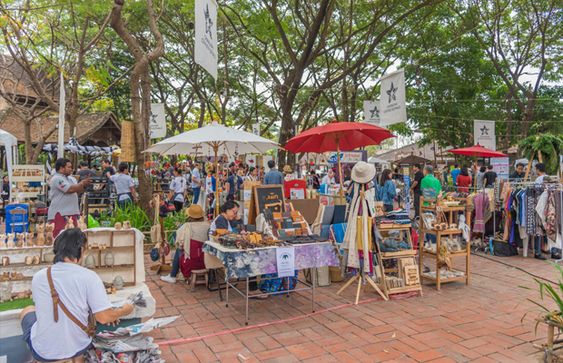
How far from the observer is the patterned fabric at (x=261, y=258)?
457 centimetres

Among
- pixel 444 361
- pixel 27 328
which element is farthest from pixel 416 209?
pixel 27 328

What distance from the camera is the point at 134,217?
8.66 meters

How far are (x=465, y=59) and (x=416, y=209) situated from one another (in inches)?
502

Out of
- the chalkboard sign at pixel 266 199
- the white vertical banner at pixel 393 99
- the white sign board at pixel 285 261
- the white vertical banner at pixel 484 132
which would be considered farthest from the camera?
the white vertical banner at pixel 484 132

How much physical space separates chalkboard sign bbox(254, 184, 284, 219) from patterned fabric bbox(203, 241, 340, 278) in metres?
1.65

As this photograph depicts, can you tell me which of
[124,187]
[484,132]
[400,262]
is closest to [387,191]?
[400,262]

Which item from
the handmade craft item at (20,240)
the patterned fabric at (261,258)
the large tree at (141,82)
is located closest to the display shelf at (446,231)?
the patterned fabric at (261,258)

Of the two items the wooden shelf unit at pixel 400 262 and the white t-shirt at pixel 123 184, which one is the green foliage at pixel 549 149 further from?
the white t-shirt at pixel 123 184

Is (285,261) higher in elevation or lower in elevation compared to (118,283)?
higher

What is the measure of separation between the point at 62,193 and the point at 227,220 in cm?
245

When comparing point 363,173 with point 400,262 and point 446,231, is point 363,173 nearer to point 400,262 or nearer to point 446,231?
point 400,262

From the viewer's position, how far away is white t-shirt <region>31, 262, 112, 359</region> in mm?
2850

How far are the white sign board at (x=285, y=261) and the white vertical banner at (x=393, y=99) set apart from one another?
5.51 metres

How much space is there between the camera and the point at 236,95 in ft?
83.9
